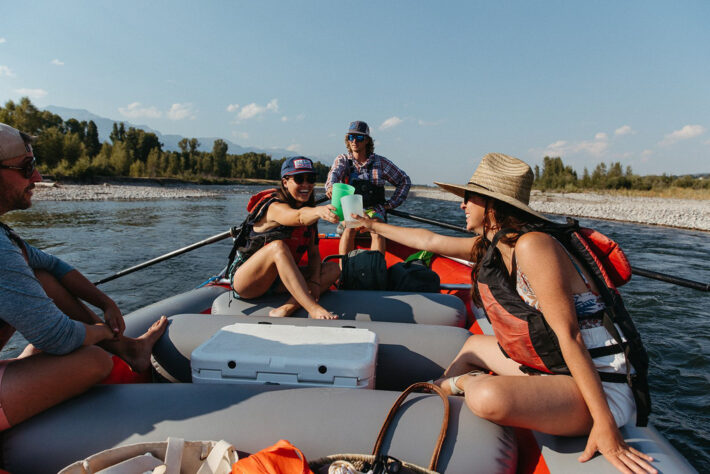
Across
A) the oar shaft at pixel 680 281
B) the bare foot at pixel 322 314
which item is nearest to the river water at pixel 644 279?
the oar shaft at pixel 680 281

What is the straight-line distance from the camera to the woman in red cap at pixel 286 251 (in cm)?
275

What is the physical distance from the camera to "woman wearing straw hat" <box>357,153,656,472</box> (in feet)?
4.51

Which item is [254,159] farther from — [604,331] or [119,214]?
[604,331]

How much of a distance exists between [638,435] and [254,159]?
9274 cm

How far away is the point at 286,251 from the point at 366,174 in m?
2.15

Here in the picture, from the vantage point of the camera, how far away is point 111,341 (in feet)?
6.93

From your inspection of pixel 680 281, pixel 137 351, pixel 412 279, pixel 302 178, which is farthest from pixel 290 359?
pixel 680 281

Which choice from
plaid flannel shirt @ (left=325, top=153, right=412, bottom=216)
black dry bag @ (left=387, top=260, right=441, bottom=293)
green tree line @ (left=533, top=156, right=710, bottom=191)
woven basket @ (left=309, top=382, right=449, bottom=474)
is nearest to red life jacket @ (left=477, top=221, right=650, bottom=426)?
woven basket @ (left=309, top=382, right=449, bottom=474)

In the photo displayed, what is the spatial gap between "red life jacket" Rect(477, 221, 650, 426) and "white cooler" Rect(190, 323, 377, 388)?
25.5 inches

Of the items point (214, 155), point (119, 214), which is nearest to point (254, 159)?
point (214, 155)

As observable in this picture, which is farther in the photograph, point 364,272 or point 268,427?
point 364,272

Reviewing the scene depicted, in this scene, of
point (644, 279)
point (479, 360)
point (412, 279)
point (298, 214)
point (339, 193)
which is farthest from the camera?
point (644, 279)

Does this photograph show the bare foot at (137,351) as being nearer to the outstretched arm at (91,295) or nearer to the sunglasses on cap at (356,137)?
the outstretched arm at (91,295)

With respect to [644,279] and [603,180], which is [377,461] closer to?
[644,279]
